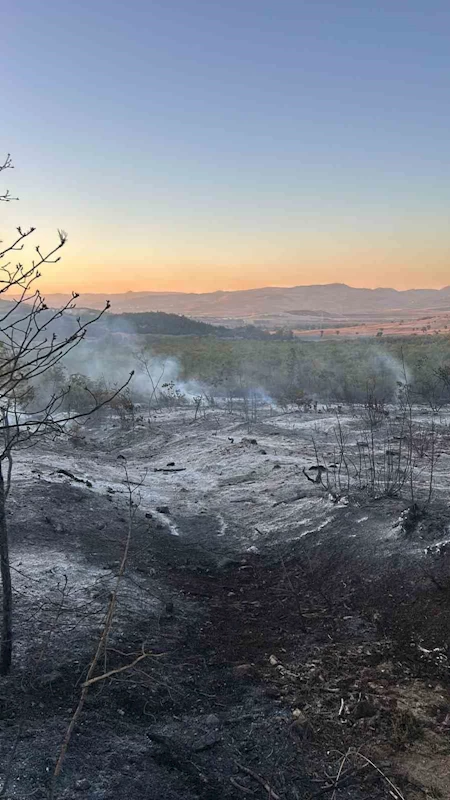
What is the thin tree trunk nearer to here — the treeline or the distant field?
the distant field

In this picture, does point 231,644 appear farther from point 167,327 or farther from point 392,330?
point 392,330

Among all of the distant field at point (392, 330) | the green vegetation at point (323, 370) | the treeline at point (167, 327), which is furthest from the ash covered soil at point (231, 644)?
the treeline at point (167, 327)

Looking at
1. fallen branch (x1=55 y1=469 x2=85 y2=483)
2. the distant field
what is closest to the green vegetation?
fallen branch (x1=55 y1=469 x2=85 y2=483)

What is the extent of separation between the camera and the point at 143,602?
4.64 metres

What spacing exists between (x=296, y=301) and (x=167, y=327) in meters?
97.0

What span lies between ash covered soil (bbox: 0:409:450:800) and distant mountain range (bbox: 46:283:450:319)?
366 feet

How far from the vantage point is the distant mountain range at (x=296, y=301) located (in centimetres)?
12525

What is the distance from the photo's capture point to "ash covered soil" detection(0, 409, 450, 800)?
2.80 m

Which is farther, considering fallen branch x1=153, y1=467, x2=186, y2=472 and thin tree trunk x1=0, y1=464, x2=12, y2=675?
fallen branch x1=153, y1=467, x2=186, y2=472

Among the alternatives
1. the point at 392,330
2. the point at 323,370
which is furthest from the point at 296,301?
the point at 323,370

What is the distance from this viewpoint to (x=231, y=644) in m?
4.19

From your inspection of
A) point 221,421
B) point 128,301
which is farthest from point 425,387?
point 128,301

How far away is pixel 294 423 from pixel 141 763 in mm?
10737

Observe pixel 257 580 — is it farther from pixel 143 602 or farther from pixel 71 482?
pixel 71 482
